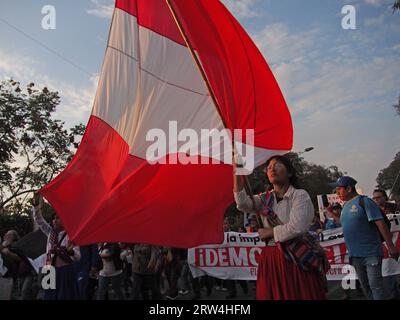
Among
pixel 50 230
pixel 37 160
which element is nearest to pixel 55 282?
pixel 50 230

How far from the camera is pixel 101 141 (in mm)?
4539

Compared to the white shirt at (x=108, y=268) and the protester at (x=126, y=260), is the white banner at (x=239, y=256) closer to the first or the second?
the protester at (x=126, y=260)

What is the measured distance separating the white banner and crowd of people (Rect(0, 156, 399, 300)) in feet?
1.08

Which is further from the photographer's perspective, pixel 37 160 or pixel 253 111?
pixel 37 160

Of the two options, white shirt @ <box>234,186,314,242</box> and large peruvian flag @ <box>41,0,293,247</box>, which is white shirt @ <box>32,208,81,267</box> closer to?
large peruvian flag @ <box>41,0,293,247</box>

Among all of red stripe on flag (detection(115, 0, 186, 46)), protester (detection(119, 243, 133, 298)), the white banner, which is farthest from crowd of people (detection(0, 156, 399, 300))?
red stripe on flag (detection(115, 0, 186, 46))

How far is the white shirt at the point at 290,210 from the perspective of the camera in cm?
338

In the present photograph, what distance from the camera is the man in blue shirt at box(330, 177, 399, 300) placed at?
5.25 metres

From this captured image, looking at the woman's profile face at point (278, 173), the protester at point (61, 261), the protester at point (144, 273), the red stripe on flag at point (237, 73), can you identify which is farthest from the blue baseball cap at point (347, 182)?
the protester at point (144, 273)

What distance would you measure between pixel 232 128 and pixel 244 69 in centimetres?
77

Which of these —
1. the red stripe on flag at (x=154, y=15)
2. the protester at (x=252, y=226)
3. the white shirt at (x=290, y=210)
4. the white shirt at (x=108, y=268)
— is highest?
the red stripe on flag at (x=154, y=15)

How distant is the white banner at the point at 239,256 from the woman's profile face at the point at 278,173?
19.8 ft

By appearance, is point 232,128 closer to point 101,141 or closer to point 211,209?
point 211,209

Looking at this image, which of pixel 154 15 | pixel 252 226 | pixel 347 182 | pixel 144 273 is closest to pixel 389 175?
pixel 252 226
